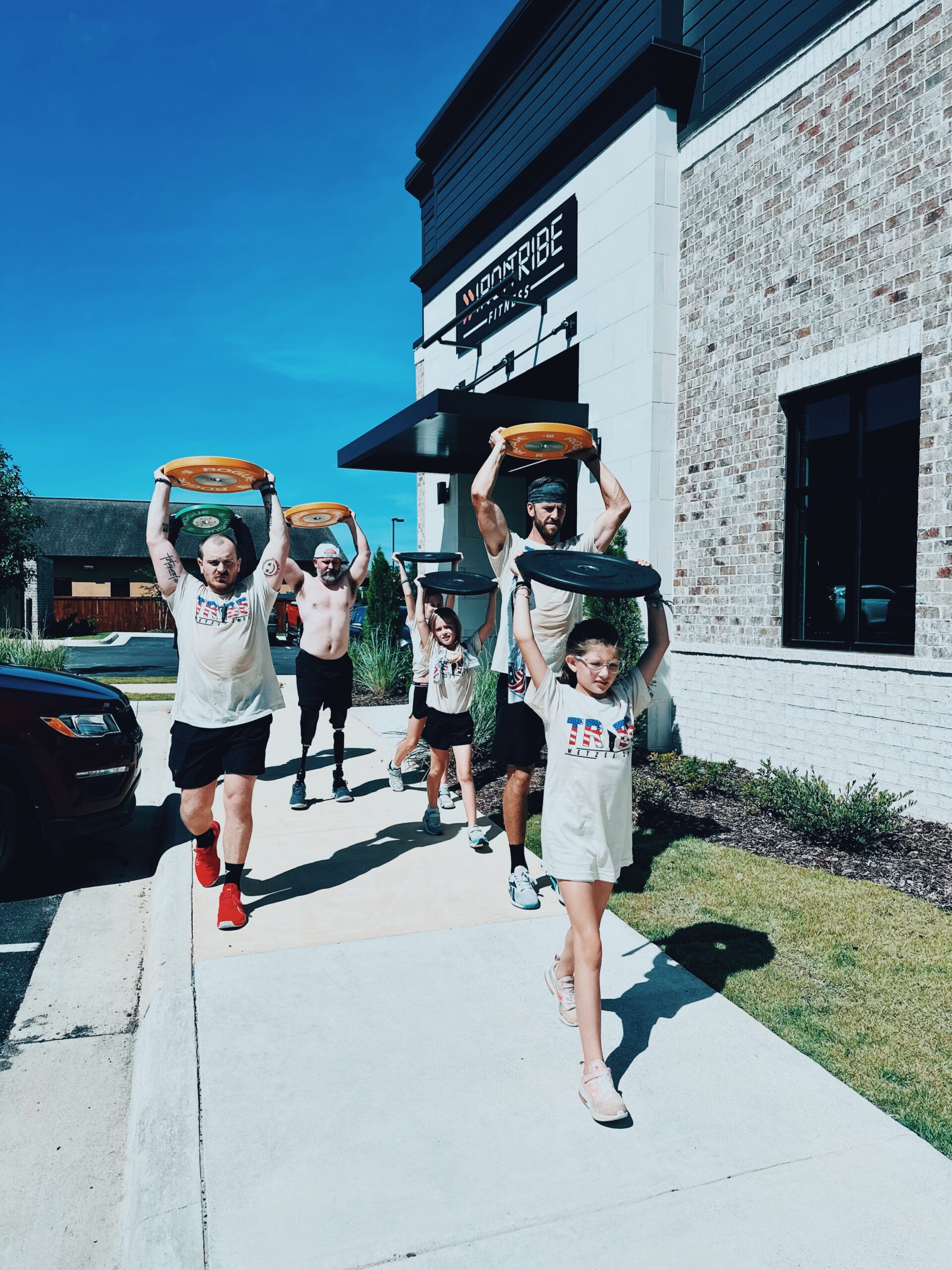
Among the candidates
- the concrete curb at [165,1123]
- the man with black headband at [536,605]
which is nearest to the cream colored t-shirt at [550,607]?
the man with black headband at [536,605]

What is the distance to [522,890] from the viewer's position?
451 cm

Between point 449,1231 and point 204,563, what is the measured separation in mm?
3017

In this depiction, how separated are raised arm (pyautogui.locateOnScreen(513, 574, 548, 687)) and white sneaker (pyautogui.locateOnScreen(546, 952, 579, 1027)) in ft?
4.01

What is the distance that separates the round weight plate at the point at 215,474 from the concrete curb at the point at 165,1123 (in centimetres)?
227

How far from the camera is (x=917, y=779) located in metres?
5.99

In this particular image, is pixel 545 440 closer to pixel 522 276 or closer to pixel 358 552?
pixel 358 552

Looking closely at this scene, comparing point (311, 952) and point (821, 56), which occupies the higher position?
point (821, 56)

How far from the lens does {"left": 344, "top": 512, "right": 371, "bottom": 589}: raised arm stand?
6.31 metres

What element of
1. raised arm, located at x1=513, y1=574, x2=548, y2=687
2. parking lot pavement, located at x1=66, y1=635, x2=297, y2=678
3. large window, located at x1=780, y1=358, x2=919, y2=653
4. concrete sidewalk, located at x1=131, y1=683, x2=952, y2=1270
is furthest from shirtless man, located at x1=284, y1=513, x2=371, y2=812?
parking lot pavement, located at x1=66, y1=635, x2=297, y2=678

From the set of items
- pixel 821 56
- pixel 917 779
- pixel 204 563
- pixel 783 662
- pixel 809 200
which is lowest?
pixel 917 779

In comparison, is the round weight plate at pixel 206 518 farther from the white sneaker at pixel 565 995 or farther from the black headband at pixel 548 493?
the white sneaker at pixel 565 995

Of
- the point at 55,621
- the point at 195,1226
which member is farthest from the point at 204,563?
the point at 55,621

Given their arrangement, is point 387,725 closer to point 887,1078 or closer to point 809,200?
point 809,200

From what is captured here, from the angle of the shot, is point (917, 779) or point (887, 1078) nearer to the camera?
point (887, 1078)
